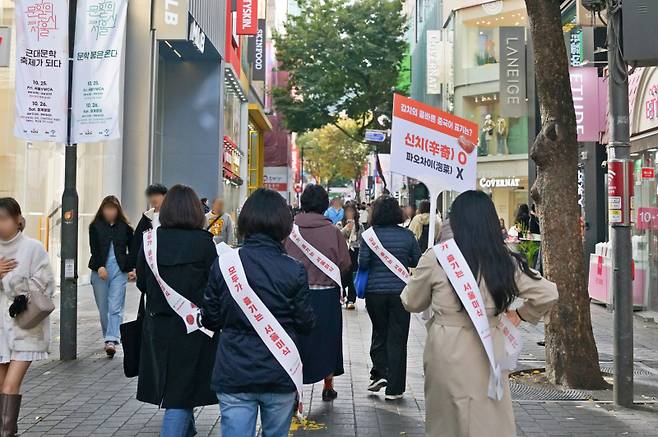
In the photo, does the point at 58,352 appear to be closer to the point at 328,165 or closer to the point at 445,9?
the point at 445,9

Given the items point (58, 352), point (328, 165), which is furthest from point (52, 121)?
point (328, 165)

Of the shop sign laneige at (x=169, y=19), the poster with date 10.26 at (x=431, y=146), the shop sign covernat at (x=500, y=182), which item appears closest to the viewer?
the poster with date 10.26 at (x=431, y=146)

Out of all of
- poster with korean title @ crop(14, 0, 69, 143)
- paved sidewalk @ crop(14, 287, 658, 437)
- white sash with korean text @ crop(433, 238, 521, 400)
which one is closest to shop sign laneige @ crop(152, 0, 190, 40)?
poster with korean title @ crop(14, 0, 69, 143)

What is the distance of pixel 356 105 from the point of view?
36000 millimetres

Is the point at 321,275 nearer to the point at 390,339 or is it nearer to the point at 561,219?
the point at 390,339

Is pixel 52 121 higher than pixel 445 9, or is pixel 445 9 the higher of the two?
pixel 445 9

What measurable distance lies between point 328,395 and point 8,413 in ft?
9.20

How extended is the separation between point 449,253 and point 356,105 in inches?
1279

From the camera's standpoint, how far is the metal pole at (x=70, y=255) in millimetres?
8781

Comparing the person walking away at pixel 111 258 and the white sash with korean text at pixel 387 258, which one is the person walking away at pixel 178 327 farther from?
the person walking away at pixel 111 258

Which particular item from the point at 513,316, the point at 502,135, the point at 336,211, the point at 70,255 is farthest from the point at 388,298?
the point at 502,135

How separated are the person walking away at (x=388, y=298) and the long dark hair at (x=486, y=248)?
3.09m

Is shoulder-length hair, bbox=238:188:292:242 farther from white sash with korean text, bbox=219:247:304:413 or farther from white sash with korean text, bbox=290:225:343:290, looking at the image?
white sash with korean text, bbox=290:225:343:290

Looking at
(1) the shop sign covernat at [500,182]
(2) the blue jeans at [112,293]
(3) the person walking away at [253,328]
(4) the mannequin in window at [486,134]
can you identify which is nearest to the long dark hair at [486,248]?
(3) the person walking away at [253,328]
